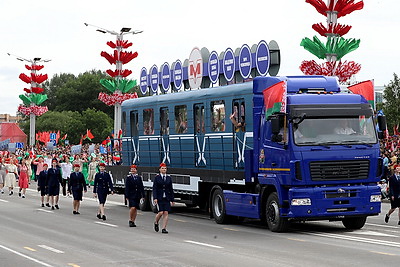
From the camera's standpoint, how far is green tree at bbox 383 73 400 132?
2975 inches

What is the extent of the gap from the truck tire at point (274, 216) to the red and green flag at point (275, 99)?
78.5 inches

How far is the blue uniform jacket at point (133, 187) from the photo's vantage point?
77.7 ft

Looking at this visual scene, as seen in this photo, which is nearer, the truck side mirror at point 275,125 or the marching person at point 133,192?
the truck side mirror at point 275,125

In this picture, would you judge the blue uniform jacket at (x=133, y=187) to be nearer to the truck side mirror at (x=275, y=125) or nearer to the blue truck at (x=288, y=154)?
the blue truck at (x=288, y=154)

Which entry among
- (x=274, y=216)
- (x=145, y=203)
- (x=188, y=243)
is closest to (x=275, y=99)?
(x=274, y=216)

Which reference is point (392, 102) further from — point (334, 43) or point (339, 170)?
point (339, 170)

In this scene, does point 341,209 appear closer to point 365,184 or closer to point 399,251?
point 365,184

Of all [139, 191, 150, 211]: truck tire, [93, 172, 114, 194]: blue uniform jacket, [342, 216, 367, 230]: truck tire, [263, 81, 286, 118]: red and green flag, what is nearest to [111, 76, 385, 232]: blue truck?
[342, 216, 367, 230]: truck tire

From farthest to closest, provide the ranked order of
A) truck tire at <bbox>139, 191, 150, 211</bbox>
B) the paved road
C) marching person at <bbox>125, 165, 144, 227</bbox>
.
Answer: truck tire at <bbox>139, 191, 150, 211</bbox> < marching person at <bbox>125, 165, 144, 227</bbox> < the paved road

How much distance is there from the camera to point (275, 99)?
2016 centimetres

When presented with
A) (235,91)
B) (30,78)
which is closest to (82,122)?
(30,78)

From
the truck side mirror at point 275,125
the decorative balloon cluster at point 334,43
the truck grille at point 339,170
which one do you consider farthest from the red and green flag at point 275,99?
the decorative balloon cluster at point 334,43

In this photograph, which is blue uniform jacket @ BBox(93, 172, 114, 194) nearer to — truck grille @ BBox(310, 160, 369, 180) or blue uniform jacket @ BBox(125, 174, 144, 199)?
blue uniform jacket @ BBox(125, 174, 144, 199)

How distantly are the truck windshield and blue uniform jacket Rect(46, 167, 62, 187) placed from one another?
44.9 ft
